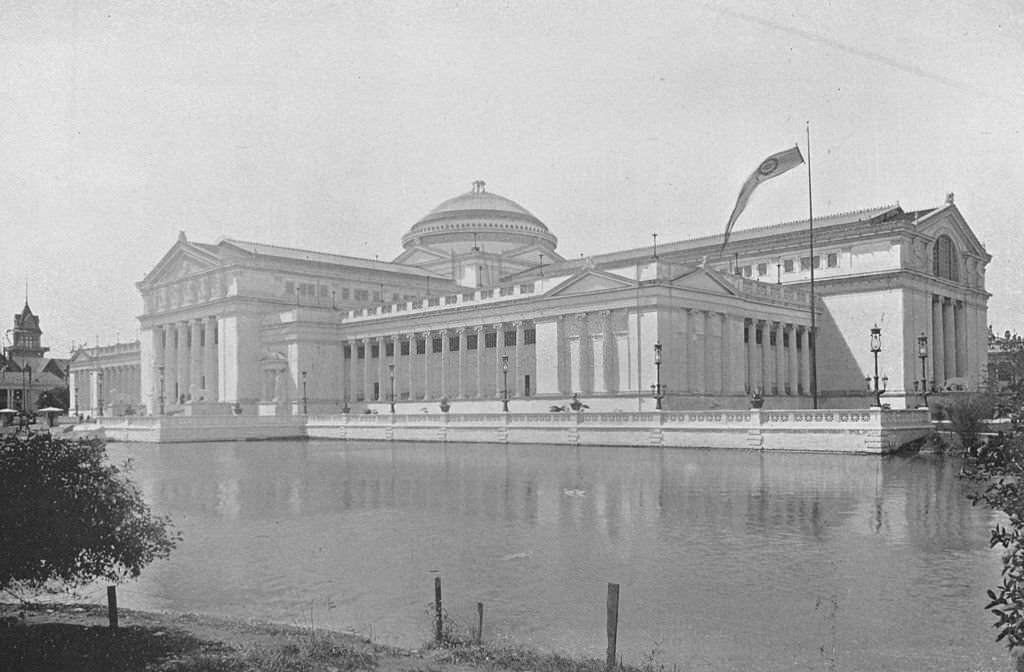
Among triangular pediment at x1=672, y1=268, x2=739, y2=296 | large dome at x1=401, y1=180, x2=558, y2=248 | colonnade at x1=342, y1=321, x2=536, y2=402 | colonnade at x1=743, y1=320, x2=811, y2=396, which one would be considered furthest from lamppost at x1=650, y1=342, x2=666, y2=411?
large dome at x1=401, y1=180, x2=558, y2=248

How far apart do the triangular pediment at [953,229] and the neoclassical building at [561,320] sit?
0.26 metres

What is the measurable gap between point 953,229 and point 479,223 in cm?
5153

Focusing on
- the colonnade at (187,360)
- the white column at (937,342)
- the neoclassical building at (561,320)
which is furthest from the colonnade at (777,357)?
the colonnade at (187,360)

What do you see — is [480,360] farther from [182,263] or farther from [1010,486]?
[1010,486]

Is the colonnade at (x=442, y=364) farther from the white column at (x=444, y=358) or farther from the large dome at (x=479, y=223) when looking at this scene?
the large dome at (x=479, y=223)

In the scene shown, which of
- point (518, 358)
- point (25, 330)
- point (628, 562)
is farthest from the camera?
point (518, 358)

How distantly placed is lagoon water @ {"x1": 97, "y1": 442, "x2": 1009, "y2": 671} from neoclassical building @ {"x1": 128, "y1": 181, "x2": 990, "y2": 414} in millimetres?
31506

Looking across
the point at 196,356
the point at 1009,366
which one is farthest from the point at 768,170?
the point at 196,356

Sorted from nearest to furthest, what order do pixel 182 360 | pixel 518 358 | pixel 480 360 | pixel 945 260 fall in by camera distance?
pixel 518 358, pixel 480 360, pixel 945 260, pixel 182 360

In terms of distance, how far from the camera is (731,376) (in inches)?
2739

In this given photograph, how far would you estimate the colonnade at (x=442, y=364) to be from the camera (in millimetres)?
74500

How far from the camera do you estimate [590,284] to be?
68.8 metres

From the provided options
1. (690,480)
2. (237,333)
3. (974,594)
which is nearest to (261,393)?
(237,333)

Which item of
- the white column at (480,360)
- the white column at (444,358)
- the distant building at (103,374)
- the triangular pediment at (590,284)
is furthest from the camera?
the distant building at (103,374)
